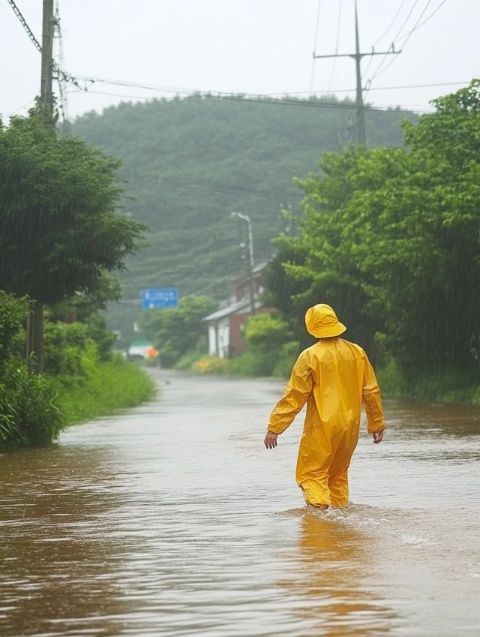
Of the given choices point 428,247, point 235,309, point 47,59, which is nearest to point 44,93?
point 47,59

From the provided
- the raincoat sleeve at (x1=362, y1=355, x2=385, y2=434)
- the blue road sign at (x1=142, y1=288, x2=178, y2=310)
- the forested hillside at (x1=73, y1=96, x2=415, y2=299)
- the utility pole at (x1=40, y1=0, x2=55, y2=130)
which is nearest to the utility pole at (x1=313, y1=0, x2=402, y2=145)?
the utility pole at (x1=40, y1=0, x2=55, y2=130)

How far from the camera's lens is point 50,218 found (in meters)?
26.5

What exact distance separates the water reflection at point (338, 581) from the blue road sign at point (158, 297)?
4236 inches

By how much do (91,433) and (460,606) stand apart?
65.0 ft

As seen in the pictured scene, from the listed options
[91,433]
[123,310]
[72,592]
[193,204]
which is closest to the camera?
[72,592]

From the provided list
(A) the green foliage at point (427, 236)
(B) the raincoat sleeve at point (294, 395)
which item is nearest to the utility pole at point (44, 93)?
(A) the green foliage at point (427, 236)

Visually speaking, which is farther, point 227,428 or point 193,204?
point 193,204

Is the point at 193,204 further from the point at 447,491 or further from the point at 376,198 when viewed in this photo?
the point at 447,491

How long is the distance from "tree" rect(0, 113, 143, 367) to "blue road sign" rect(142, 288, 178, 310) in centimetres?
9149

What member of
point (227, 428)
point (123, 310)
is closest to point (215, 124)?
point (123, 310)

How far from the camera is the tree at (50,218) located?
2633 centimetres

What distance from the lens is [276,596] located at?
8133 millimetres

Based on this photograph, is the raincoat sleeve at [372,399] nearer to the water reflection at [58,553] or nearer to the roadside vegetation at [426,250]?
the water reflection at [58,553]

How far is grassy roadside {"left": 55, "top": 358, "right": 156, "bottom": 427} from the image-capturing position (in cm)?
3338
